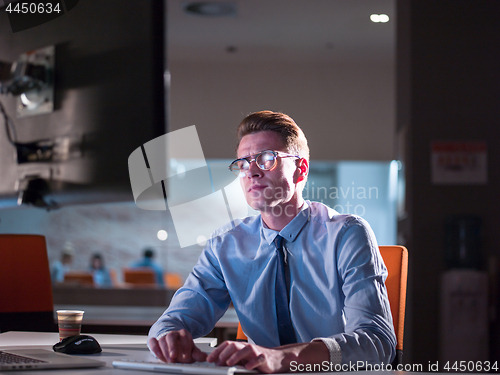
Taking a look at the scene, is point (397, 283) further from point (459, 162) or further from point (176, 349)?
point (459, 162)

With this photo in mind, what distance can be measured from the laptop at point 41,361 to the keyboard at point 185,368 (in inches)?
2.3

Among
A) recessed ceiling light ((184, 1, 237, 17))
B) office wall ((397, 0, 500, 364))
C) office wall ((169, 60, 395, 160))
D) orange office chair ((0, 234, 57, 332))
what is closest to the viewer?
orange office chair ((0, 234, 57, 332))

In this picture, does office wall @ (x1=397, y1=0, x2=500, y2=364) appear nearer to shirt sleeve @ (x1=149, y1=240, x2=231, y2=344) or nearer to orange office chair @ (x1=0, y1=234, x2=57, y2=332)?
shirt sleeve @ (x1=149, y1=240, x2=231, y2=344)

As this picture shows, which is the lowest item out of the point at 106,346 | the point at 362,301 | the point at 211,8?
the point at 106,346

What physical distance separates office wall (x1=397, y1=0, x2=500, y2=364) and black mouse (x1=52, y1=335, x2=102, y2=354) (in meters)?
2.17

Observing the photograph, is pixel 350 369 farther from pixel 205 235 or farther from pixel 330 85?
pixel 330 85

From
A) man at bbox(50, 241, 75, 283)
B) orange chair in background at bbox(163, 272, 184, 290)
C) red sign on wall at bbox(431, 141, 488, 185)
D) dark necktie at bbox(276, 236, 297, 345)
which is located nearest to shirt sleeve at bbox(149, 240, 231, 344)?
dark necktie at bbox(276, 236, 297, 345)

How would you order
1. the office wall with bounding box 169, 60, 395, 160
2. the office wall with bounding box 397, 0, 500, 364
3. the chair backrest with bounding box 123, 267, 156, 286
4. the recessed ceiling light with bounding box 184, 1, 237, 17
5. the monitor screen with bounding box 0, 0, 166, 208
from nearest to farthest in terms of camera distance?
the monitor screen with bounding box 0, 0, 166, 208
the office wall with bounding box 397, 0, 500, 364
the office wall with bounding box 169, 60, 395, 160
the recessed ceiling light with bounding box 184, 1, 237, 17
the chair backrest with bounding box 123, 267, 156, 286

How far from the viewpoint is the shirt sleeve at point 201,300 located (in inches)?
52.5

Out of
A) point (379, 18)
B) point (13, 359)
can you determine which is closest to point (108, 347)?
point (13, 359)

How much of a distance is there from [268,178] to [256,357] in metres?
0.72

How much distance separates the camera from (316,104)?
2.97 meters

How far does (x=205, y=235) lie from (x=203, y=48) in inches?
53.5

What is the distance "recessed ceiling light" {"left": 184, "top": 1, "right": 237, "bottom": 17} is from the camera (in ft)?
10.9
